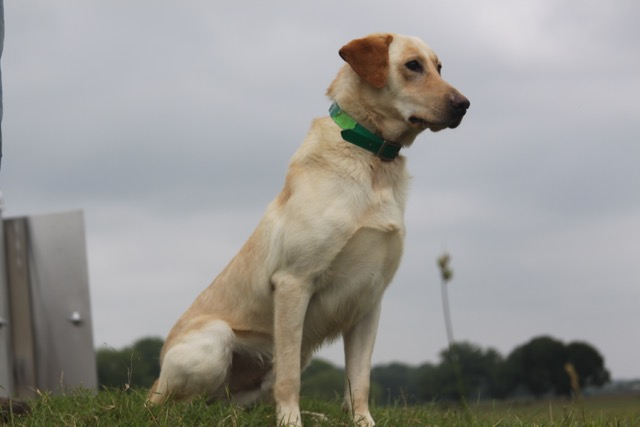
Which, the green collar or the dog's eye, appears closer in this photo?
A: the dog's eye

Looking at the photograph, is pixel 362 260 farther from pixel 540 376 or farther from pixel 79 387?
pixel 540 376

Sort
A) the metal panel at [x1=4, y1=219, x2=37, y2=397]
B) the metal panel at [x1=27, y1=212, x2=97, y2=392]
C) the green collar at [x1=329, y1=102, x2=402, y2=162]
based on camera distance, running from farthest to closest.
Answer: the metal panel at [x1=4, y1=219, x2=37, y2=397] → the metal panel at [x1=27, y1=212, x2=97, y2=392] → the green collar at [x1=329, y1=102, x2=402, y2=162]

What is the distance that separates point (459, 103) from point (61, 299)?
22.2 ft

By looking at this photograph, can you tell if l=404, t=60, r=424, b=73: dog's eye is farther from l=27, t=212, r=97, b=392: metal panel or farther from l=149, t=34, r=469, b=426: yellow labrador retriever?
l=27, t=212, r=97, b=392: metal panel

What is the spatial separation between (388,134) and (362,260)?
0.83 meters

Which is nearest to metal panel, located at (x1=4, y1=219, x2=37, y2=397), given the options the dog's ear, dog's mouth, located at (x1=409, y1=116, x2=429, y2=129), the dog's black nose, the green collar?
the green collar

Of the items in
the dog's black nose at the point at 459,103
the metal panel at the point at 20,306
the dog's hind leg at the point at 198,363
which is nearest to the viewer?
the dog's black nose at the point at 459,103

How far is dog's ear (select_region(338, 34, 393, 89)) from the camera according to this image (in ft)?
16.9

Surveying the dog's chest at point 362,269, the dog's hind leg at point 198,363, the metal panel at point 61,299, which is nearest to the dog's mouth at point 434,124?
the dog's chest at point 362,269

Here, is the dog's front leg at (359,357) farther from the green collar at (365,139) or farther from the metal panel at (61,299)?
the metal panel at (61,299)

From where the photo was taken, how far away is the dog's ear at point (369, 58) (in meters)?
5.14

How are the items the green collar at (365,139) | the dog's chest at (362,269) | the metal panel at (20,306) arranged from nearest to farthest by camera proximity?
the dog's chest at (362,269), the green collar at (365,139), the metal panel at (20,306)

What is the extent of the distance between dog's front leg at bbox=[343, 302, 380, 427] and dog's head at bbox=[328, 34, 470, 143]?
1.24 m

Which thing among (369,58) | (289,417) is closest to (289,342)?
(289,417)
